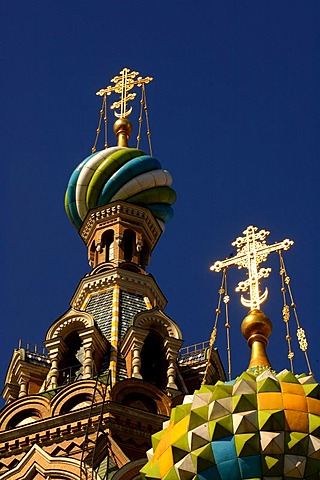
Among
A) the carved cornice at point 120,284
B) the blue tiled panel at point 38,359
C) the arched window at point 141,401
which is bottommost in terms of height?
the arched window at point 141,401

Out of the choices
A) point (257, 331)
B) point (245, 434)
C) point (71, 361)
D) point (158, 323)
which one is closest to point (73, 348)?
point (71, 361)

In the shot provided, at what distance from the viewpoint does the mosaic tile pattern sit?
25.4m

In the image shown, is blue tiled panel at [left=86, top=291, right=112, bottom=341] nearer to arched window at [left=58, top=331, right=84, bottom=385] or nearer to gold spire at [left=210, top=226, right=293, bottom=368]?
arched window at [left=58, top=331, right=84, bottom=385]

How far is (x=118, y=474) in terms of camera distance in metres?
30.1

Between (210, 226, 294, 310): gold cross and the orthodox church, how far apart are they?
0.07 feet

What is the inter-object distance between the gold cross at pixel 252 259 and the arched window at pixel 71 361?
4.02 metres

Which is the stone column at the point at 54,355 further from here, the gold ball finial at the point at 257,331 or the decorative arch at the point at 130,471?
the gold ball finial at the point at 257,331

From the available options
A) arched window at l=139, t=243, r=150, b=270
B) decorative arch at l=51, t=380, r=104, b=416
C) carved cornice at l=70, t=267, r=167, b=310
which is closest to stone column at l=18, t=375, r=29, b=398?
decorative arch at l=51, t=380, r=104, b=416

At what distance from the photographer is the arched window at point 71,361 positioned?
3334 cm

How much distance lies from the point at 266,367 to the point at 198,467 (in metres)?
2.67

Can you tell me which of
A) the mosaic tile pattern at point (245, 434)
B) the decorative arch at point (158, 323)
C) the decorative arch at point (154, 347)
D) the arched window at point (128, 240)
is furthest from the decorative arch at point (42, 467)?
the arched window at point (128, 240)

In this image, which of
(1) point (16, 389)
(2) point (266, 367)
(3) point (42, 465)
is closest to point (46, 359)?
(1) point (16, 389)

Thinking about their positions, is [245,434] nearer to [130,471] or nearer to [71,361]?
[130,471]

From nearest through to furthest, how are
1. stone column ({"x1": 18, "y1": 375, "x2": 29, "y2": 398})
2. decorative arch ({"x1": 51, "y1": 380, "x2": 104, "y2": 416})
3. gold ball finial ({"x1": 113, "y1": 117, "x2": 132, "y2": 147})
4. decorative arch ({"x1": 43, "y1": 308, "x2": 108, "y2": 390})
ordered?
decorative arch ({"x1": 51, "y1": 380, "x2": 104, "y2": 416}) < decorative arch ({"x1": 43, "y1": 308, "x2": 108, "y2": 390}) < stone column ({"x1": 18, "y1": 375, "x2": 29, "y2": 398}) < gold ball finial ({"x1": 113, "y1": 117, "x2": 132, "y2": 147})
